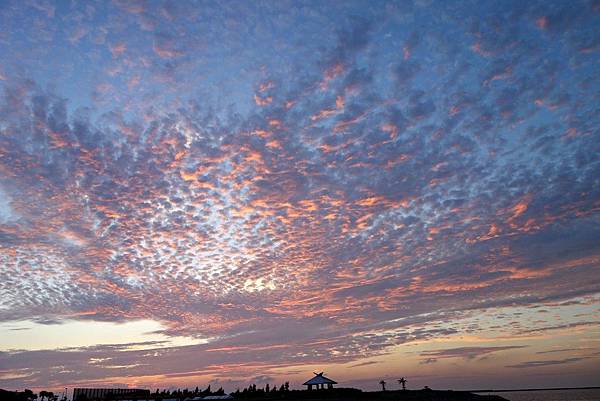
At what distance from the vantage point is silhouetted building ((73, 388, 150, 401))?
93725mm

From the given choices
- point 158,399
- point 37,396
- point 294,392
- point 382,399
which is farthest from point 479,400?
point 37,396

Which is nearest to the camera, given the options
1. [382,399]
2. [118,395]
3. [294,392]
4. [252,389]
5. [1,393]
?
[1,393]

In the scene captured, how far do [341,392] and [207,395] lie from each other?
26.2m

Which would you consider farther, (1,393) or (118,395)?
(118,395)

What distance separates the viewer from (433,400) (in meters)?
80.3

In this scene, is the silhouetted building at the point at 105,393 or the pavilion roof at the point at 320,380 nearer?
the pavilion roof at the point at 320,380

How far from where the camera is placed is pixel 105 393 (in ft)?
325

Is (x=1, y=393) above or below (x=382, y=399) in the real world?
above

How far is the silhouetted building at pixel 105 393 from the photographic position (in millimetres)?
93725

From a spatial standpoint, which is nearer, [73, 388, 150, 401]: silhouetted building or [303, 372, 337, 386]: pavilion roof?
[303, 372, 337, 386]: pavilion roof

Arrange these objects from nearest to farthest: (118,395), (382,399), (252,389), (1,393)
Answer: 1. (1,393)
2. (382,399)
3. (252,389)
4. (118,395)

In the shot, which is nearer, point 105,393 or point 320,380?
point 320,380

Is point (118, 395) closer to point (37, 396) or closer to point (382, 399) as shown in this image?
point (37, 396)

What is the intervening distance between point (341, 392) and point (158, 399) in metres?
36.3
